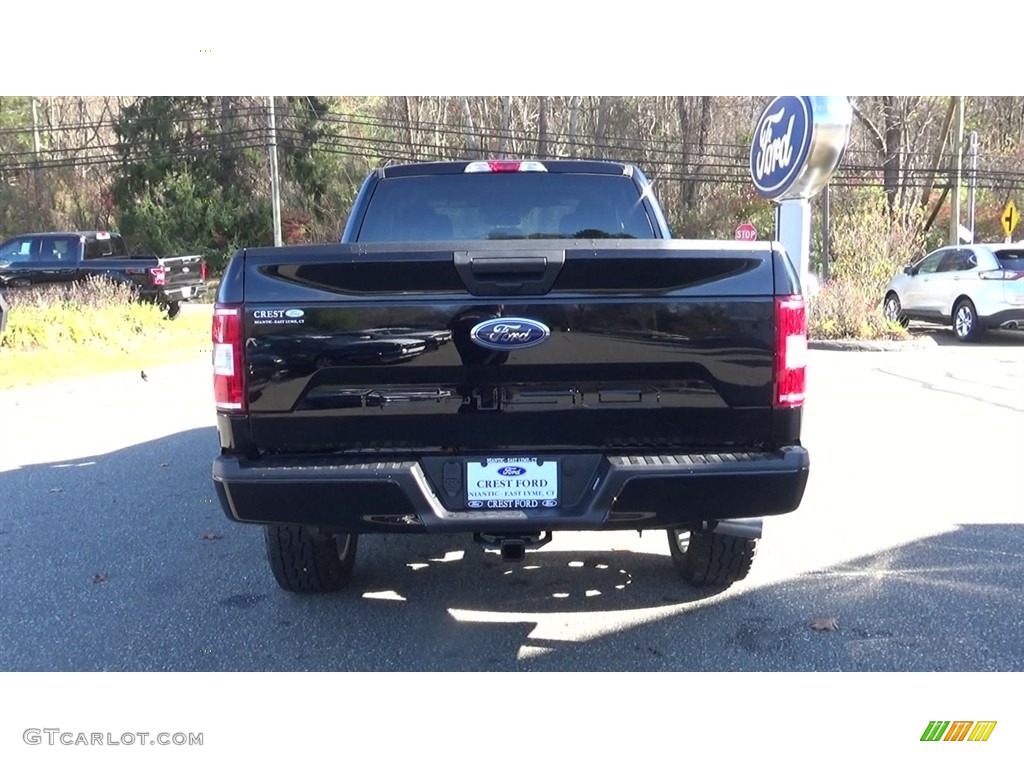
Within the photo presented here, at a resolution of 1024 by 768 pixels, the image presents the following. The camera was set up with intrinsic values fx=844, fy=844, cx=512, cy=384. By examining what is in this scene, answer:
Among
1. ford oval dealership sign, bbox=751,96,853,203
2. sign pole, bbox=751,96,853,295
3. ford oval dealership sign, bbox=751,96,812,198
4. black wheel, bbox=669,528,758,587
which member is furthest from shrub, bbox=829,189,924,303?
black wheel, bbox=669,528,758,587

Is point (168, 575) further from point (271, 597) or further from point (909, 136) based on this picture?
point (909, 136)

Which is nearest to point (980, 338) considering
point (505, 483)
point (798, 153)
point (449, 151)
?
point (798, 153)

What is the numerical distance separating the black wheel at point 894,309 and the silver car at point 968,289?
110 millimetres

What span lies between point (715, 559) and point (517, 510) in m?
1.43

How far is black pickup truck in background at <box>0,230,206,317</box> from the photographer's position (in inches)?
709

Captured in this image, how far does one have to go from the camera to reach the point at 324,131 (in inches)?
1441

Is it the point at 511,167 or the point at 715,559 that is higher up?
the point at 511,167

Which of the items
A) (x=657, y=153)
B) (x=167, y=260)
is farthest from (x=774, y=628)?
(x=657, y=153)

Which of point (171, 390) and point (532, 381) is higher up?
point (532, 381)

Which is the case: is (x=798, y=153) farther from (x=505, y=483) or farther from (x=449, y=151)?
(x=449, y=151)

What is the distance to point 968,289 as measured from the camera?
1478 centimetres

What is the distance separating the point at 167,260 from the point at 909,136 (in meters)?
29.7

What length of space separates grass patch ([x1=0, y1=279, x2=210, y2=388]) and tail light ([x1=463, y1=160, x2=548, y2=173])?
921 centimetres

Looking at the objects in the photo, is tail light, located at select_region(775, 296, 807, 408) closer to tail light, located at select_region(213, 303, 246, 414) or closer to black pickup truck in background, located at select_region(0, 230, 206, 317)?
tail light, located at select_region(213, 303, 246, 414)
